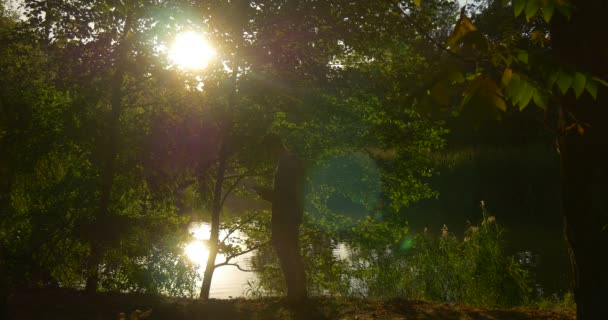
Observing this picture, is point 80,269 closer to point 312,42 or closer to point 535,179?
point 312,42

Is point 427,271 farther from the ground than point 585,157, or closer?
closer

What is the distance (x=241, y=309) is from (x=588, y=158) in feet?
17.1

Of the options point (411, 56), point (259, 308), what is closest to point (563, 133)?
point (259, 308)

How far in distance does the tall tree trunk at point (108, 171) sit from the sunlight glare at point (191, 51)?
92 cm

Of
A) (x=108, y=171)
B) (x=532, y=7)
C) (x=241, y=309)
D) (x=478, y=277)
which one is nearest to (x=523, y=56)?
(x=532, y=7)

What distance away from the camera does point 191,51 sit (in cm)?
941

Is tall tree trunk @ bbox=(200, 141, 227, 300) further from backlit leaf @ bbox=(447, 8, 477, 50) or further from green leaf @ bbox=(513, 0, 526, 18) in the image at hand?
green leaf @ bbox=(513, 0, 526, 18)

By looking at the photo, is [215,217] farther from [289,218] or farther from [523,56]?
[523,56]

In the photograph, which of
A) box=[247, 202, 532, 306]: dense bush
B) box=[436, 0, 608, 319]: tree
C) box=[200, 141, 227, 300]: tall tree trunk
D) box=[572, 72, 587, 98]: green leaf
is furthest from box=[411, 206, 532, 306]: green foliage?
box=[572, 72, 587, 98]: green leaf

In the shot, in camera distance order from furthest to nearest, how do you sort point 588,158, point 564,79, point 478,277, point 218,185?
point 218,185
point 478,277
point 588,158
point 564,79

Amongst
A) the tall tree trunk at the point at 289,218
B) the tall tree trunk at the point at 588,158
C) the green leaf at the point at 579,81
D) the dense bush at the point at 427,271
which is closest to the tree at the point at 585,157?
the tall tree trunk at the point at 588,158

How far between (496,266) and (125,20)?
8.80 m

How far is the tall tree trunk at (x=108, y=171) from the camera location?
8.55m

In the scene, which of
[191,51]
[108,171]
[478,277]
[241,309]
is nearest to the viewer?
[241,309]
